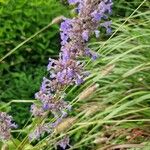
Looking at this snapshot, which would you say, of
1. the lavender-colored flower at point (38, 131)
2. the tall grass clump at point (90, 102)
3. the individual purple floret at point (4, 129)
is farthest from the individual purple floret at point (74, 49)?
the individual purple floret at point (4, 129)

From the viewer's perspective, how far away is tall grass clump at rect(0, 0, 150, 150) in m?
1.97

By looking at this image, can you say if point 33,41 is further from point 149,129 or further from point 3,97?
point 149,129

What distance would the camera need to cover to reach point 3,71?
12.3ft

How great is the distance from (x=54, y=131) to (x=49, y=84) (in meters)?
0.21

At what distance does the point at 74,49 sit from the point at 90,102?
1.44 m

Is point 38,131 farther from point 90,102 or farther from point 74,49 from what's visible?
point 90,102

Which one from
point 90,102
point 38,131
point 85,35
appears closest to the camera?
point 85,35

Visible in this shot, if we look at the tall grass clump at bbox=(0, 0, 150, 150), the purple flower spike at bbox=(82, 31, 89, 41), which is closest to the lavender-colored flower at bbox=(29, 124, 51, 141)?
the tall grass clump at bbox=(0, 0, 150, 150)

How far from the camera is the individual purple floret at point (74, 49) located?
73.7 inches

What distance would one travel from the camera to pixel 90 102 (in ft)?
11.0

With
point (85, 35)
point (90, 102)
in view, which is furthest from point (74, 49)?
point (90, 102)

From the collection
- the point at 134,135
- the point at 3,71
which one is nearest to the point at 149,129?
the point at 134,135

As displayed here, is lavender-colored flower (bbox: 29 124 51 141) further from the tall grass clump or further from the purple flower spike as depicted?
the purple flower spike

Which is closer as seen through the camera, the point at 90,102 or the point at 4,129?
the point at 4,129
